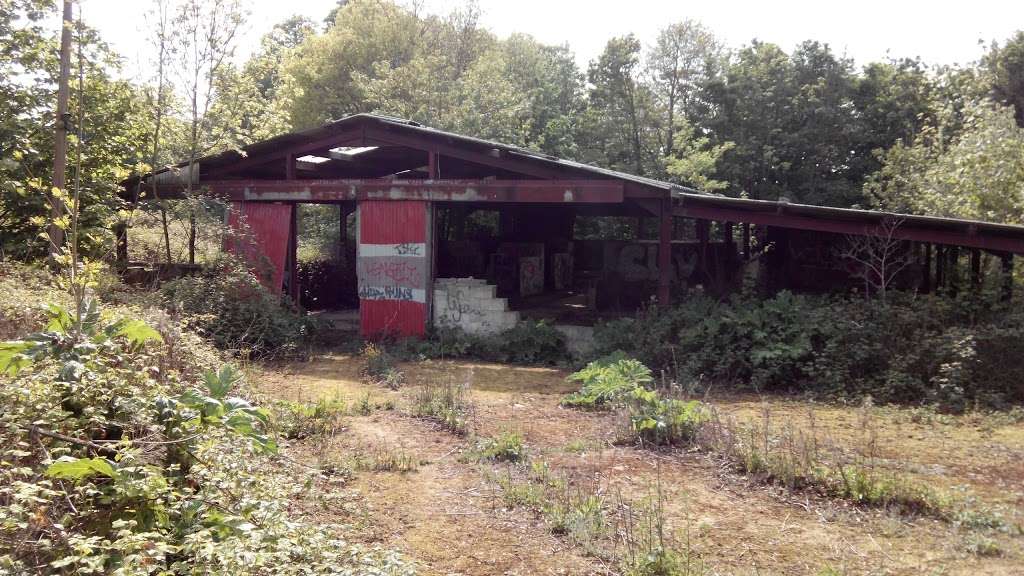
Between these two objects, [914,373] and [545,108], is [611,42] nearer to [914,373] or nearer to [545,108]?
[545,108]

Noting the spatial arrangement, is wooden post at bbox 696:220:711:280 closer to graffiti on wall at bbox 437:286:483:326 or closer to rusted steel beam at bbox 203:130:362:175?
graffiti on wall at bbox 437:286:483:326

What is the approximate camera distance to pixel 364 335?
14078 millimetres

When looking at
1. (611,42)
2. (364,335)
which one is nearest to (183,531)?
(364,335)

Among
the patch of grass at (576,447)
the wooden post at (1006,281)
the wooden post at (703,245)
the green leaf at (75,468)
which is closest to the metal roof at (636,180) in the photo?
the wooden post at (1006,281)

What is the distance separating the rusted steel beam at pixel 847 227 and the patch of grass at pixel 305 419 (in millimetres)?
7220

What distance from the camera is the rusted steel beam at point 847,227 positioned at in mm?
10227

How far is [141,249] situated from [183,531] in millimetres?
17522

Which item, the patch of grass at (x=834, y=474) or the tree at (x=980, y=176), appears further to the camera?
the tree at (x=980, y=176)

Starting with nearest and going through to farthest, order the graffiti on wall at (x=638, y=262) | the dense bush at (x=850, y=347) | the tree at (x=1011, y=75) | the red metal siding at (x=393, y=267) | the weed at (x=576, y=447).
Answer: the weed at (x=576, y=447) < the dense bush at (x=850, y=347) < the red metal siding at (x=393, y=267) < the graffiti on wall at (x=638, y=262) < the tree at (x=1011, y=75)

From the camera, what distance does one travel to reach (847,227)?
1122 centimetres

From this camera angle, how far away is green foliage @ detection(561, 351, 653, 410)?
341 inches

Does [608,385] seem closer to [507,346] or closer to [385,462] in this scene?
[385,462]

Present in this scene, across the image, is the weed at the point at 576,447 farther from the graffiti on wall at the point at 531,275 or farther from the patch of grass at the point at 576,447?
the graffiti on wall at the point at 531,275

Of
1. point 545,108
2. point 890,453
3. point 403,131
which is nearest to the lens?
point 890,453
